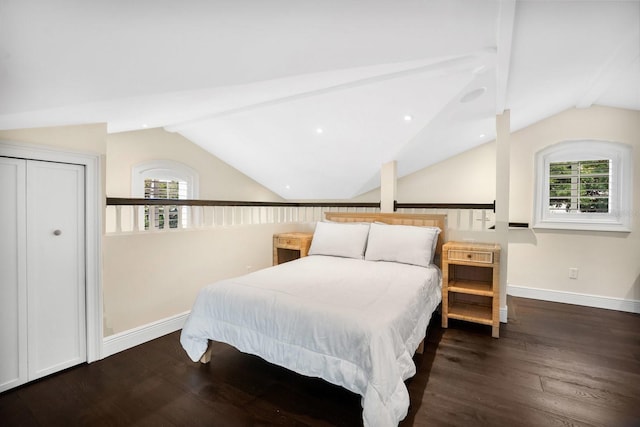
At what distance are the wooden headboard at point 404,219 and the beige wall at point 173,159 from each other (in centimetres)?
192

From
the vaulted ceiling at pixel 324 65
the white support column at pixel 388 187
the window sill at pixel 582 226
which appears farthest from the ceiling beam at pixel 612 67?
the white support column at pixel 388 187

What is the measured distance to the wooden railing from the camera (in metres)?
2.60

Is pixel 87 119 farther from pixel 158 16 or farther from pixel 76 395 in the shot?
pixel 76 395

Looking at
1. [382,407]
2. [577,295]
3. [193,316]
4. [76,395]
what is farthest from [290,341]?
[577,295]

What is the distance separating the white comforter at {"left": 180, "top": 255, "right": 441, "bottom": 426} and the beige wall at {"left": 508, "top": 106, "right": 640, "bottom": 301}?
2.22m

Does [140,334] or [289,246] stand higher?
[289,246]

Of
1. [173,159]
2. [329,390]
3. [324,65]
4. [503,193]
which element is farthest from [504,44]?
[173,159]

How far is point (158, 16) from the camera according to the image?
108 cm

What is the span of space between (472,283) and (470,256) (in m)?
0.37

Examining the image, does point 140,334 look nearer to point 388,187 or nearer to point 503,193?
point 388,187

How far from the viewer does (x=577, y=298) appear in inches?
143

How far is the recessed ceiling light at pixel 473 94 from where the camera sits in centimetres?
262

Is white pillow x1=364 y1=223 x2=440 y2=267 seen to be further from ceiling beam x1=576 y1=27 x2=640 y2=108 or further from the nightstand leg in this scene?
ceiling beam x1=576 y1=27 x2=640 y2=108

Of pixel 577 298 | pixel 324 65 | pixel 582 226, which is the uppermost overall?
pixel 324 65
